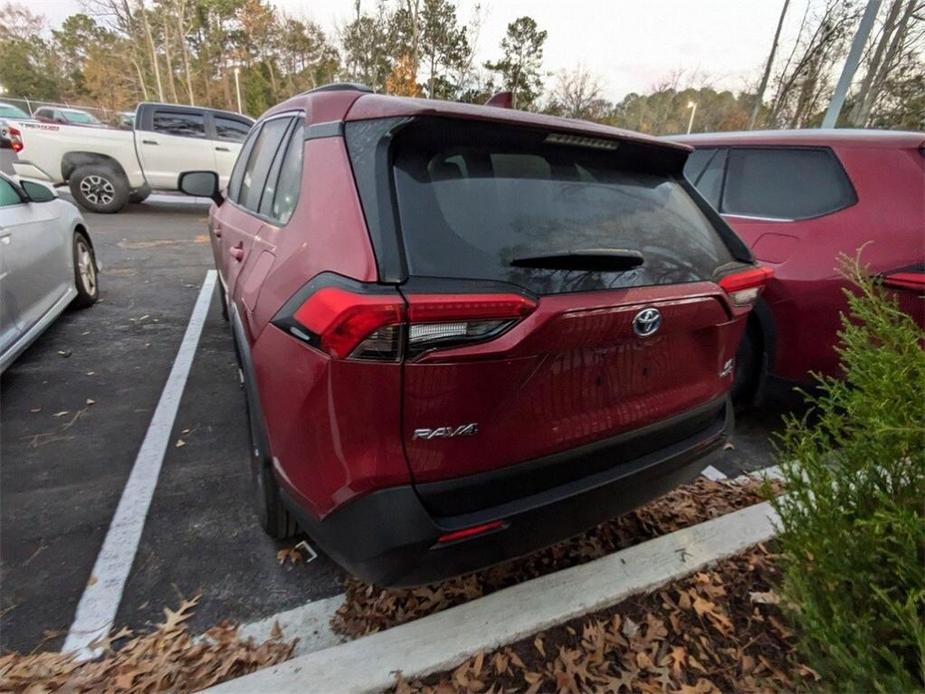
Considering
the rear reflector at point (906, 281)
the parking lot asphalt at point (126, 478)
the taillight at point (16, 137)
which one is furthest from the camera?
the taillight at point (16, 137)

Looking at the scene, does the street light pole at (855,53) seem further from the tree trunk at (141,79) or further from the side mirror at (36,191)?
the tree trunk at (141,79)

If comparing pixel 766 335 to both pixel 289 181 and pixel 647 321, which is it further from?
pixel 289 181

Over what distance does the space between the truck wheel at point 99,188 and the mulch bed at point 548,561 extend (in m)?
10.6

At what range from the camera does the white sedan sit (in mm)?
3328

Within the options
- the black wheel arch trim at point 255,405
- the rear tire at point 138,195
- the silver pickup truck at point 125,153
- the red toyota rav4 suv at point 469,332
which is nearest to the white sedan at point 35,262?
the black wheel arch trim at point 255,405

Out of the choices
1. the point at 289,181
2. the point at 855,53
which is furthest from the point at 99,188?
the point at 855,53

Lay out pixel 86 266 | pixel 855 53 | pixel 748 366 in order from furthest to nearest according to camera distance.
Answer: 1. pixel 855 53
2. pixel 86 266
3. pixel 748 366

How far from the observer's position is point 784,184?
314 cm

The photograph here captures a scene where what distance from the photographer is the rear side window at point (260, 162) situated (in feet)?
8.37

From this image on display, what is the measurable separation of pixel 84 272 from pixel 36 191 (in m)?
0.92

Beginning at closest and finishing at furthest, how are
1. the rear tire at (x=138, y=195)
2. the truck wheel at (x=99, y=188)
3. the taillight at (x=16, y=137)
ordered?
the taillight at (x=16, y=137), the truck wheel at (x=99, y=188), the rear tire at (x=138, y=195)

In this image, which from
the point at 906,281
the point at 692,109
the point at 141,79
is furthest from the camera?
the point at 692,109

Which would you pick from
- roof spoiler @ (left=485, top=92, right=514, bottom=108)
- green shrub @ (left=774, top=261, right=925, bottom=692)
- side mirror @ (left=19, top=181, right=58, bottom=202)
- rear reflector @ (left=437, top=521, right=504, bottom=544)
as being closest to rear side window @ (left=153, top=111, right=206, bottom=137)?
side mirror @ (left=19, top=181, right=58, bottom=202)

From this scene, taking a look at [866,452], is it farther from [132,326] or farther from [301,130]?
[132,326]
